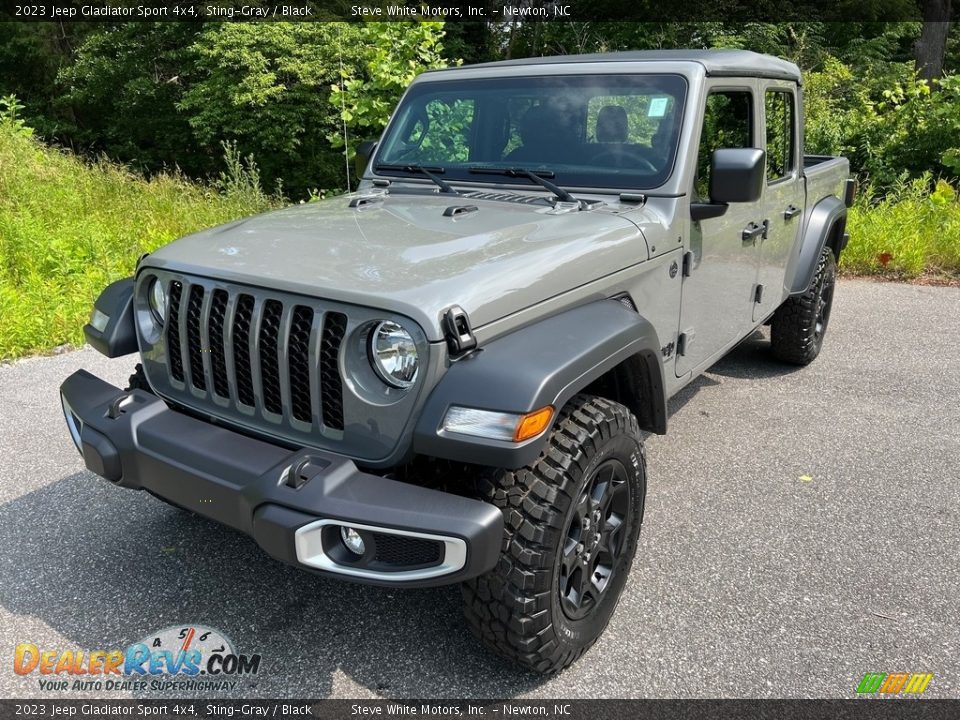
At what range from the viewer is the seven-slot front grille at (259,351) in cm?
222

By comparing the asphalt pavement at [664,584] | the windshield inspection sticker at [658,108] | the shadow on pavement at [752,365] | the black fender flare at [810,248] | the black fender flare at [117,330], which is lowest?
the shadow on pavement at [752,365]

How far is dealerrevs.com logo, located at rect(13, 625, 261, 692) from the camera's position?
2.45 meters

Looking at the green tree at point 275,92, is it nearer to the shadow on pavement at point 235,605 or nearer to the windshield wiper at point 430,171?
the windshield wiper at point 430,171

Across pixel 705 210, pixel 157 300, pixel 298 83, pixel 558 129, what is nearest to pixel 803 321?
pixel 705 210

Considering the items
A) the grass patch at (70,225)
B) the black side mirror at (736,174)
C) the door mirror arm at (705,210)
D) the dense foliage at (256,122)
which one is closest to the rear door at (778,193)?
the door mirror arm at (705,210)

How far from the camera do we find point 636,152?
320 centimetres

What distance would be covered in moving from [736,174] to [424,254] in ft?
4.39

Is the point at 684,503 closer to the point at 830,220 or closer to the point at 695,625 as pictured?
the point at 695,625

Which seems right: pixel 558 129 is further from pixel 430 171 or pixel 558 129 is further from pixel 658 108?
pixel 430 171

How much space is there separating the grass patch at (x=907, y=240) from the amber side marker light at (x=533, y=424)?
23.0 feet

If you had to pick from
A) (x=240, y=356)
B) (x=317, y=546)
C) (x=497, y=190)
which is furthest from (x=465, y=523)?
(x=497, y=190)

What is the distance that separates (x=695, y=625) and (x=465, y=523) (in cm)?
118

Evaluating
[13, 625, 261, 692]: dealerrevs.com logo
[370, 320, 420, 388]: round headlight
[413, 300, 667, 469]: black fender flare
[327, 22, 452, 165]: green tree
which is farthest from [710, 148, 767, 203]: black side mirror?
[327, 22, 452, 165]: green tree

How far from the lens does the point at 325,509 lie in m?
1.99
